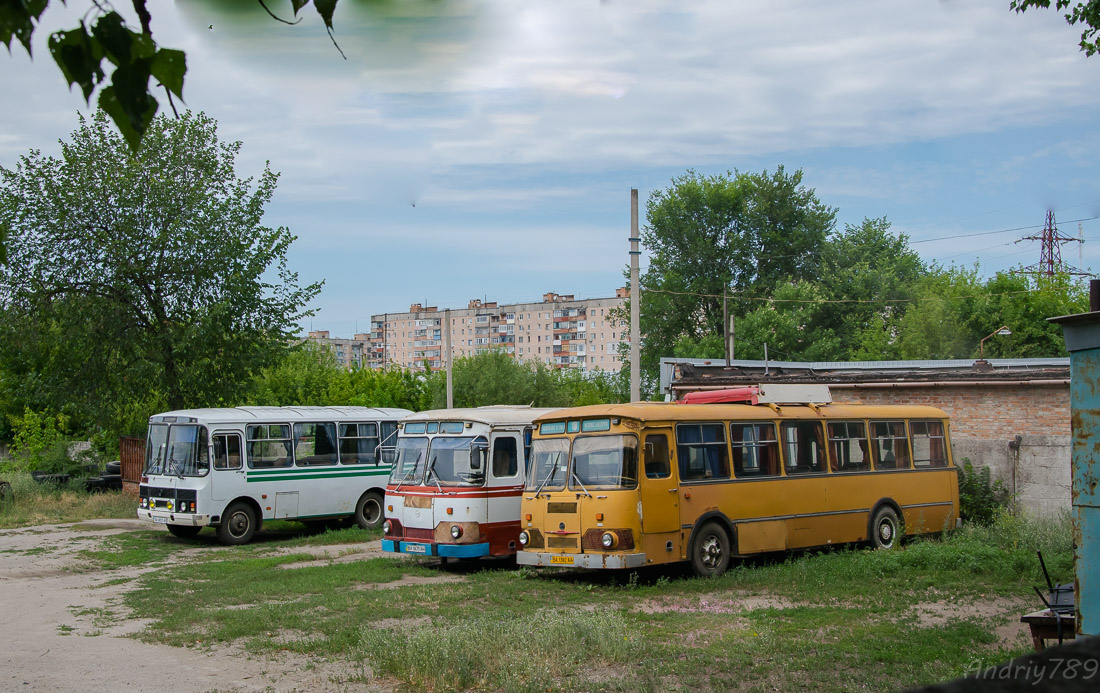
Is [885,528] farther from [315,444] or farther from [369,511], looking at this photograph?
[315,444]

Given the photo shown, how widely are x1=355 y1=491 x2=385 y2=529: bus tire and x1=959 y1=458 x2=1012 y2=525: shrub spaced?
1306cm

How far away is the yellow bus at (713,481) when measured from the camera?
47.4 ft

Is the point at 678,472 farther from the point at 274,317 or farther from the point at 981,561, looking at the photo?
the point at 274,317

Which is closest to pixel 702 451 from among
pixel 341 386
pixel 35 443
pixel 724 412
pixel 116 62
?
pixel 724 412

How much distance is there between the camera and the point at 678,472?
14914mm

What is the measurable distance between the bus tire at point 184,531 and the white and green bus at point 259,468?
0.9 inches

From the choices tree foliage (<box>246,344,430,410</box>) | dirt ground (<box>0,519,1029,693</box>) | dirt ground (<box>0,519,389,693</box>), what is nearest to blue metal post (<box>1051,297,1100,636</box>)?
dirt ground (<box>0,519,1029,693</box>)

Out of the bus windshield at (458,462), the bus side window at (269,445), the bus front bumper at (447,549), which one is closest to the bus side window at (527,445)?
the bus windshield at (458,462)

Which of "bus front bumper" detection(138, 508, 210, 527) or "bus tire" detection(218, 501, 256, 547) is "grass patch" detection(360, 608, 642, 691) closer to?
"bus front bumper" detection(138, 508, 210, 527)

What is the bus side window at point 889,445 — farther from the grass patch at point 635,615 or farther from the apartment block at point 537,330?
the apartment block at point 537,330

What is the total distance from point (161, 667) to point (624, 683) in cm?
456

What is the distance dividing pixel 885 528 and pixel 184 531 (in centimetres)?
1485

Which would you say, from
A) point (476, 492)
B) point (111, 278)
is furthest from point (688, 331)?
point (476, 492)

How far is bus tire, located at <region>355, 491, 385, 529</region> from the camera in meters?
23.0
